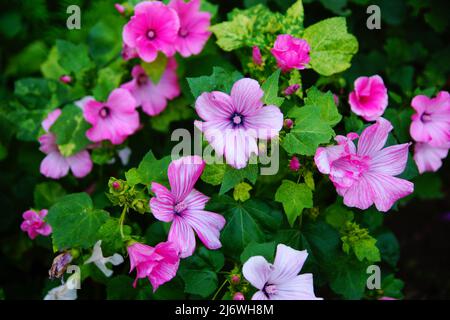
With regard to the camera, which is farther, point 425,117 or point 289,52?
point 425,117

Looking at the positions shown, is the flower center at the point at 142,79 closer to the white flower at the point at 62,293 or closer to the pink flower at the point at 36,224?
the pink flower at the point at 36,224

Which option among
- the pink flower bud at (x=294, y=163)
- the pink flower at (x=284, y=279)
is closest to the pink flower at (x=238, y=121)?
the pink flower bud at (x=294, y=163)

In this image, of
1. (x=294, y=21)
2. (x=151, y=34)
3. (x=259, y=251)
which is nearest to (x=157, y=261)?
(x=259, y=251)

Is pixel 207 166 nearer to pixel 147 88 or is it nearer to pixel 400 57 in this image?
pixel 147 88

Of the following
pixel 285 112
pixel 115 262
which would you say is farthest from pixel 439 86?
pixel 115 262

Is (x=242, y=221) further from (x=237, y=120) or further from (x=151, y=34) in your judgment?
(x=151, y=34)

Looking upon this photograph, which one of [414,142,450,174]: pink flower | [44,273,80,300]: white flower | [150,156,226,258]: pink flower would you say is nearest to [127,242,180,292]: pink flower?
[150,156,226,258]: pink flower
